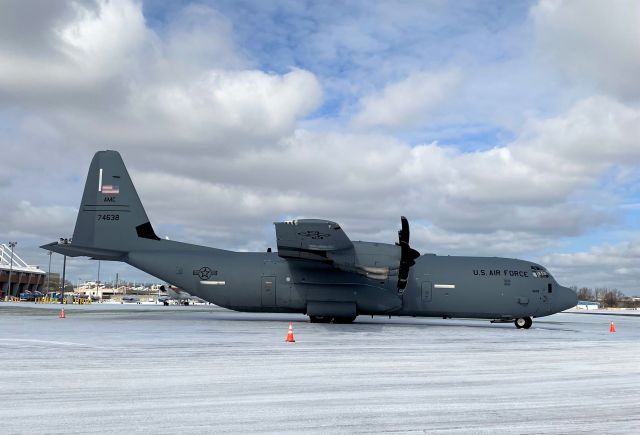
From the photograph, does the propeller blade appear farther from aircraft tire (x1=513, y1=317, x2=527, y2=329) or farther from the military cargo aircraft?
aircraft tire (x1=513, y1=317, x2=527, y2=329)

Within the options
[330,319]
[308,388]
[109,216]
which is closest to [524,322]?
[330,319]

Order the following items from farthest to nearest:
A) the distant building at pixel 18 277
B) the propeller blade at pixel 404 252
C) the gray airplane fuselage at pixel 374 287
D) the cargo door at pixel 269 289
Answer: the distant building at pixel 18 277 → the cargo door at pixel 269 289 → the gray airplane fuselage at pixel 374 287 → the propeller blade at pixel 404 252

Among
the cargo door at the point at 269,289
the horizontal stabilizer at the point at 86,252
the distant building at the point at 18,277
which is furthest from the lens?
the distant building at the point at 18,277

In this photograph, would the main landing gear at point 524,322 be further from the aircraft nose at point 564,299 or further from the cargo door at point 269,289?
the cargo door at point 269,289

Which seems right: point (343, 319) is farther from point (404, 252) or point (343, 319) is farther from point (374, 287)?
point (404, 252)

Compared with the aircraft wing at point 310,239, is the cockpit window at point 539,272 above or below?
below

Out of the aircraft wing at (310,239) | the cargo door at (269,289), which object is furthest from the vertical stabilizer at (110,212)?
the aircraft wing at (310,239)

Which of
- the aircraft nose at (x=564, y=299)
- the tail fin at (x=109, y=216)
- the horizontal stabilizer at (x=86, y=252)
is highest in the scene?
the tail fin at (x=109, y=216)

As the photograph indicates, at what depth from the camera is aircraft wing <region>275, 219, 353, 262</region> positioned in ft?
80.8

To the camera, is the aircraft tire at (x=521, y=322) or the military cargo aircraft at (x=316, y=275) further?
the aircraft tire at (x=521, y=322)

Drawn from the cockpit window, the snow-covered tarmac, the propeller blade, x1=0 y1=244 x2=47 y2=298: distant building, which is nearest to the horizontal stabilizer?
the snow-covered tarmac

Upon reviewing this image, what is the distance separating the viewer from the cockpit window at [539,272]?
2994cm

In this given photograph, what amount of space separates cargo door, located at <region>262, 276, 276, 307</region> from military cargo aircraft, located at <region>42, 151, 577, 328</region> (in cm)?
5

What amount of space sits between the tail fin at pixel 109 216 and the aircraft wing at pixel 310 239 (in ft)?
30.2
